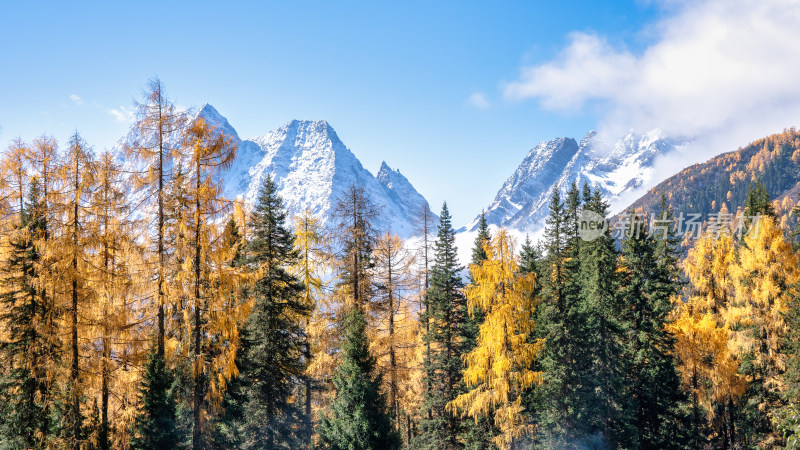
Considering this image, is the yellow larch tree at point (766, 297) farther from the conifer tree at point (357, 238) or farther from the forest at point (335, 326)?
the conifer tree at point (357, 238)

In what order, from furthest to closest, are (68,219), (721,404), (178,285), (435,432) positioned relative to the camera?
(721,404), (435,432), (178,285), (68,219)

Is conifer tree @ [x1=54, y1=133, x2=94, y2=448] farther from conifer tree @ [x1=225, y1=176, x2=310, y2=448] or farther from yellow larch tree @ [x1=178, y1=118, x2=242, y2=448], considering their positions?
conifer tree @ [x1=225, y1=176, x2=310, y2=448]

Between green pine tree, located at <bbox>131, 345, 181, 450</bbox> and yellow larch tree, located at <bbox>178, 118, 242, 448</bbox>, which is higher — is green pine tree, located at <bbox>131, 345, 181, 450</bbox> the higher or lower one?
the lower one

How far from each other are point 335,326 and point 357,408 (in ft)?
27.5

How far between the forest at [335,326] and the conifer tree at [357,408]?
9 centimetres

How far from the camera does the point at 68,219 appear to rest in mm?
14438

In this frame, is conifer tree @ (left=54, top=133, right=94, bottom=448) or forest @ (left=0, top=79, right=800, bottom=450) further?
forest @ (left=0, top=79, right=800, bottom=450)

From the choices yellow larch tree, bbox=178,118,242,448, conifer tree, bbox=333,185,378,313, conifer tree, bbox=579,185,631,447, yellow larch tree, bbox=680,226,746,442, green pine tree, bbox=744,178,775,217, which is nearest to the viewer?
yellow larch tree, bbox=178,118,242,448

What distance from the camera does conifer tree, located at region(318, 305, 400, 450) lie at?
63.5 feet

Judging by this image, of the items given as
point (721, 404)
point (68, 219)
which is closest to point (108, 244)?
point (68, 219)

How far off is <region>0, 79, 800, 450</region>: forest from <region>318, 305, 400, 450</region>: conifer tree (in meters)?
0.09

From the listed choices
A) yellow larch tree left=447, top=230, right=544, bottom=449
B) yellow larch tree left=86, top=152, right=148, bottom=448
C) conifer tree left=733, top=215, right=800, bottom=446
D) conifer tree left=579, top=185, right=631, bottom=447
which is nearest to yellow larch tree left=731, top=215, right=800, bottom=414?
conifer tree left=733, top=215, right=800, bottom=446

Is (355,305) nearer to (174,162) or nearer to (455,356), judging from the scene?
(455,356)

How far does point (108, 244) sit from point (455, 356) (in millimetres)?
19923
